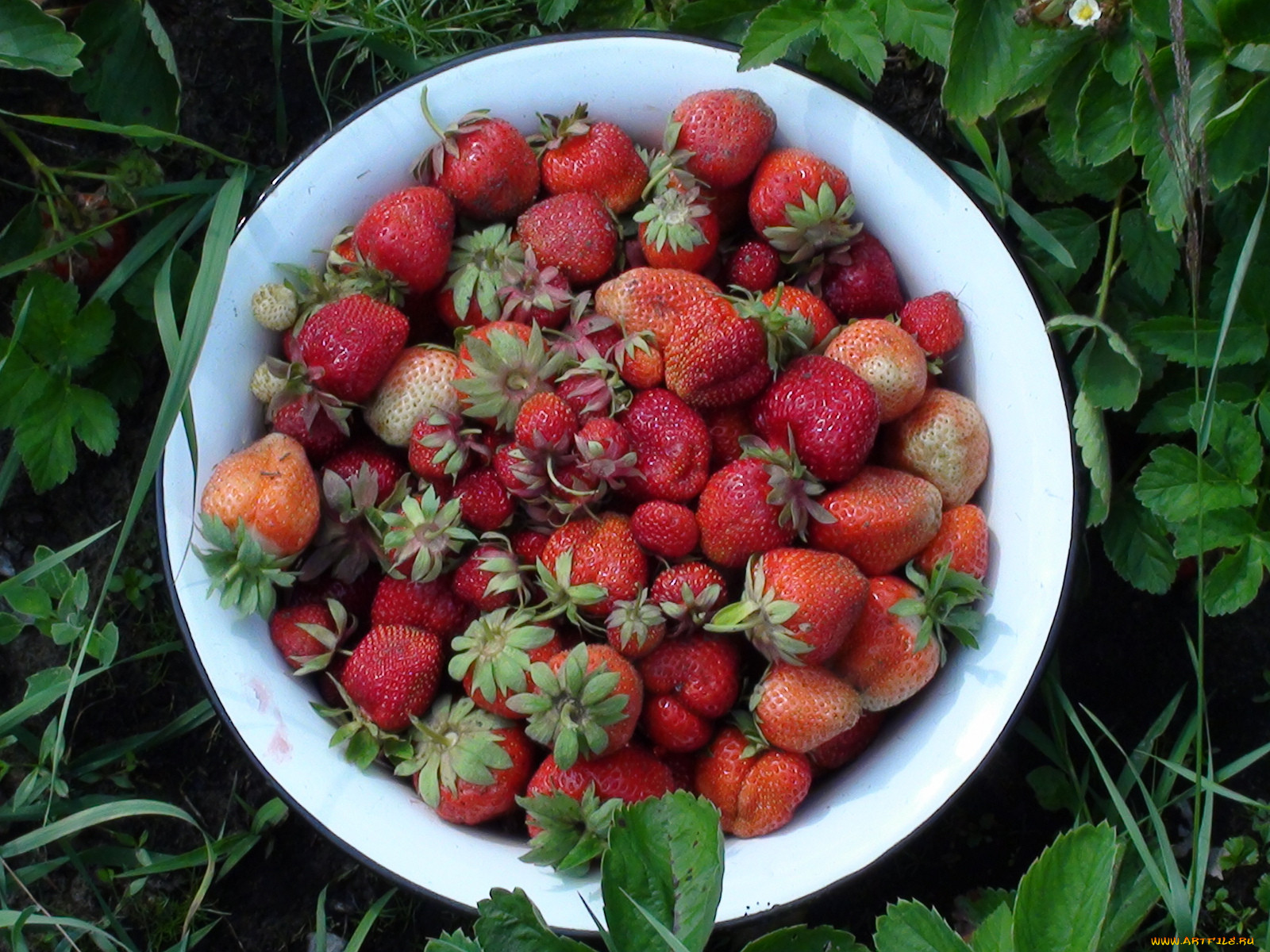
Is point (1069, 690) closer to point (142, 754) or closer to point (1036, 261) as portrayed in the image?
point (1036, 261)

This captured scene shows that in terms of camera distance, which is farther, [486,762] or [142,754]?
[142,754]

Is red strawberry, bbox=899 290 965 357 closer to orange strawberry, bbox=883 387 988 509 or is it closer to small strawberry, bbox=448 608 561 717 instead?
orange strawberry, bbox=883 387 988 509

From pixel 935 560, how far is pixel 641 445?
32 cm

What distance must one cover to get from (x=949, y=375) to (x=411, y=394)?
0.58 metres

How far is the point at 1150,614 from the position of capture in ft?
4.63

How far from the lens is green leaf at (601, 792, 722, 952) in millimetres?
825

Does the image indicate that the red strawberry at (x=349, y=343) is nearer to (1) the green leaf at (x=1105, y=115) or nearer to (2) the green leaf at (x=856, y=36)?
(2) the green leaf at (x=856, y=36)

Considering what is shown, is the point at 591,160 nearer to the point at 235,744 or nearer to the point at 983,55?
the point at 983,55

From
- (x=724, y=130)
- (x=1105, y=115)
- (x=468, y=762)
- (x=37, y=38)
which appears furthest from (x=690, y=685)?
(x=37, y=38)

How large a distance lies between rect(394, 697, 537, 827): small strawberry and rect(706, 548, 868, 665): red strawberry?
23 cm

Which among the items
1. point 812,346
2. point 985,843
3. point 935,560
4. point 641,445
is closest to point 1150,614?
point 985,843

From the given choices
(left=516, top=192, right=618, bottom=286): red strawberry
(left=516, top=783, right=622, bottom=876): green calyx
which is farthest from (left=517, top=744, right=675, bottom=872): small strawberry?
(left=516, top=192, right=618, bottom=286): red strawberry

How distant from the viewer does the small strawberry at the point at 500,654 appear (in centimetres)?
103

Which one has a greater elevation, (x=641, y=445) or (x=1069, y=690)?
(x=641, y=445)
